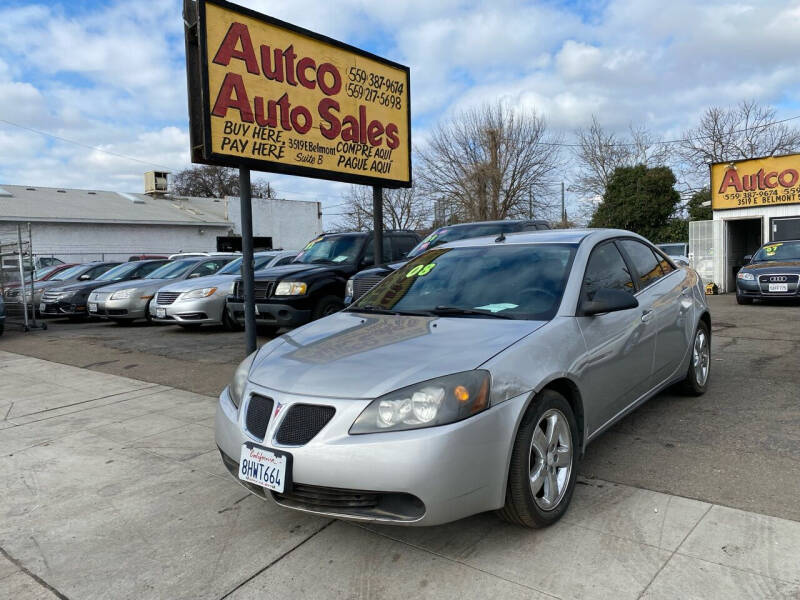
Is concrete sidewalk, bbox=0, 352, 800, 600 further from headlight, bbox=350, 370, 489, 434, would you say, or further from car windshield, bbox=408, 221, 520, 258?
car windshield, bbox=408, 221, 520, 258

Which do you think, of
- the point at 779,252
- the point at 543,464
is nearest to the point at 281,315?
the point at 543,464

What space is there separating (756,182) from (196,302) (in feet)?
51.2

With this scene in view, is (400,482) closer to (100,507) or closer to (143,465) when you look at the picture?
(100,507)

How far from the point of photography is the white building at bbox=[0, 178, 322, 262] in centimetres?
2897

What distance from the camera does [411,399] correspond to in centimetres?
263

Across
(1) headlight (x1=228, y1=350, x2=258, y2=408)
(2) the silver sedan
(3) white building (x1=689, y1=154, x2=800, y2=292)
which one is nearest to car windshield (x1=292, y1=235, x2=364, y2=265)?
(2) the silver sedan

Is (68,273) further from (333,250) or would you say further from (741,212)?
(741,212)

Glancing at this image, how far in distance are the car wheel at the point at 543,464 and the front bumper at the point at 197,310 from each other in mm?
8540

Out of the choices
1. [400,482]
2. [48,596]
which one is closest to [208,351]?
[48,596]

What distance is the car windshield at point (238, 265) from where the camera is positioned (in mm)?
12000

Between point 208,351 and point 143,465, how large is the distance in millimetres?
4753

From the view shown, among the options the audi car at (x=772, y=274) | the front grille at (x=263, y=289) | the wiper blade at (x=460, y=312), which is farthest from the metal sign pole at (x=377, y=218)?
the audi car at (x=772, y=274)

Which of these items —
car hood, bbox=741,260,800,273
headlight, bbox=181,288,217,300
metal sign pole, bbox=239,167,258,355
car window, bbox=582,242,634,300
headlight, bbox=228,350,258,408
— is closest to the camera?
headlight, bbox=228,350,258,408

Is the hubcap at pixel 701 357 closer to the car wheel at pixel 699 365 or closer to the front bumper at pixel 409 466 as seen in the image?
the car wheel at pixel 699 365
